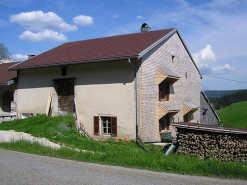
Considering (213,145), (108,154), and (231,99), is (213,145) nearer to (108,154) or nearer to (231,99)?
(108,154)

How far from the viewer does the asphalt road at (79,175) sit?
685cm

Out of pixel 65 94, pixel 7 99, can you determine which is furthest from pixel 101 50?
pixel 7 99

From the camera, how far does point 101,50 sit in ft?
55.8

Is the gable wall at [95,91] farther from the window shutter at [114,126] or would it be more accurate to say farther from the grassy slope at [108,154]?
the grassy slope at [108,154]

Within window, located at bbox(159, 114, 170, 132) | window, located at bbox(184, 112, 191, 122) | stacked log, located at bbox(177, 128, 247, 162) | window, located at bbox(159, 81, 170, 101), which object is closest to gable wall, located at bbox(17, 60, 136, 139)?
window, located at bbox(159, 114, 170, 132)

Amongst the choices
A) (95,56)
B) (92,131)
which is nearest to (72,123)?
(92,131)

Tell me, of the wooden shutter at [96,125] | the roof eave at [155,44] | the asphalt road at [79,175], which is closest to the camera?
the asphalt road at [79,175]

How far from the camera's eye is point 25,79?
745 inches

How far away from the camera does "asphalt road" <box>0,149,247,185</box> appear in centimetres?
685

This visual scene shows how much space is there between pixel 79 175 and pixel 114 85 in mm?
8257

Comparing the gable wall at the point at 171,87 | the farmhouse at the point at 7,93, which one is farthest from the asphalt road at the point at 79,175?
the farmhouse at the point at 7,93

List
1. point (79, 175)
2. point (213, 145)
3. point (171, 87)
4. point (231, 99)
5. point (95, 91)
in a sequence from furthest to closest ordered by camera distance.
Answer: point (231, 99)
point (171, 87)
point (95, 91)
point (213, 145)
point (79, 175)

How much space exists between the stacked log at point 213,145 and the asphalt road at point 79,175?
3154 millimetres

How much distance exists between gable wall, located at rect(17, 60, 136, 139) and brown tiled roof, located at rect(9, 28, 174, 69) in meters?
0.50
